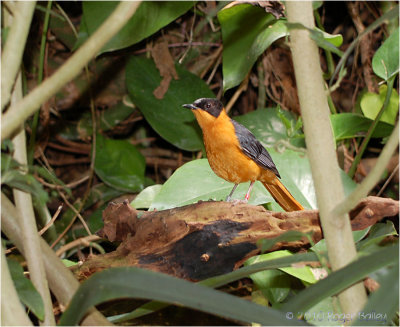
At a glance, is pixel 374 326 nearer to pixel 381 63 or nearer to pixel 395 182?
pixel 381 63

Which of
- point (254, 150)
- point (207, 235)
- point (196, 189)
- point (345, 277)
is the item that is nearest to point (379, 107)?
point (254, 150)

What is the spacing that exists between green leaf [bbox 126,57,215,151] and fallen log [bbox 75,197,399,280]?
201cm

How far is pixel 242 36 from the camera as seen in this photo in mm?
3059

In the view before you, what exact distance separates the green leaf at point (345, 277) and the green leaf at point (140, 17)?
8.16ft

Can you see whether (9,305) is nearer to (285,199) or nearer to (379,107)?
(285,199)

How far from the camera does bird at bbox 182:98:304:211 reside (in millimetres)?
2746

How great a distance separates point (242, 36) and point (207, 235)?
1574 mm

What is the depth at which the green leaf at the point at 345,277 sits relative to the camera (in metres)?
0.97

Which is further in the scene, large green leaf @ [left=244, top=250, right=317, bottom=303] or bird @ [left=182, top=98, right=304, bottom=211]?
bird @ [left=182, top=98, right=304, bottom=211]

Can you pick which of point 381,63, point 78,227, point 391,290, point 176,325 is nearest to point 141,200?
point 176,325

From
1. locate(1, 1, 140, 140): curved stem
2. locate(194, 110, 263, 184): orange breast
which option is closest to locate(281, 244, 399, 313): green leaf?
locate(1, 1, 140, 140): curved stem

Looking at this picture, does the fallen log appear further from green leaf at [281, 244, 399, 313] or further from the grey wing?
the grey wing

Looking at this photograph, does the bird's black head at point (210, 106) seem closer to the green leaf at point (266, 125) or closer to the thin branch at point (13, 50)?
the green leaf at point (266, 125)

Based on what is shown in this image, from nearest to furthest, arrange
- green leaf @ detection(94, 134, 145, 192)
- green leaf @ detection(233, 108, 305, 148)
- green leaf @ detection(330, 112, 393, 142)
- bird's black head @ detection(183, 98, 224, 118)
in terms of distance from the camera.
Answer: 1. green leaf @ detection(330, 112, 393, 142)
2. bird's black head @ detection(183, 98, 224, 118)
3. green leaf @ detection(233, 108, 305, 148)
4. green leaf @ detection(94, 134, 145, 192)
